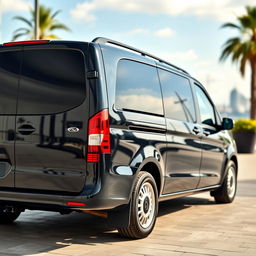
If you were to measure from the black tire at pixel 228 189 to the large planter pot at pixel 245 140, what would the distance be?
1406cm

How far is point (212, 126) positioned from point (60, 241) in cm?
340

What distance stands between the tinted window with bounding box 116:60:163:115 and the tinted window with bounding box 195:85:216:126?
1540 mm

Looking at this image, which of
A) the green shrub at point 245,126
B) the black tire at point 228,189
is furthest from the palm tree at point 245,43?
the black tire at point 228,189

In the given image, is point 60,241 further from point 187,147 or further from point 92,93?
point 187,147

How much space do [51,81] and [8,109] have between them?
0.54 metres

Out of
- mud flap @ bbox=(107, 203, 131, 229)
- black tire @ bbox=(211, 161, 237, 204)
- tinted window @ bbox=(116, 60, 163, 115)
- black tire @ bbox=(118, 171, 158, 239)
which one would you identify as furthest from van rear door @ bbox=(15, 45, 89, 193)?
black tire @ bbox=(211, 161, 237, 204)

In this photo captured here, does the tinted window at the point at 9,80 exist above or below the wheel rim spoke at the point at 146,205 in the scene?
above

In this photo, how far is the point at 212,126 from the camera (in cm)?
853

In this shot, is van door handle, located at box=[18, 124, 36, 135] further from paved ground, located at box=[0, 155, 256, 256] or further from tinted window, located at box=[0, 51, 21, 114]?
paved ground, located at box=[0, 155, 256, 256]

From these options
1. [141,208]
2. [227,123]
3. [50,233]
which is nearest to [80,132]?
[141,208]

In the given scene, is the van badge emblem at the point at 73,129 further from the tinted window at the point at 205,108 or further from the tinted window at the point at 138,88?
the tinted window at the point at 205,108

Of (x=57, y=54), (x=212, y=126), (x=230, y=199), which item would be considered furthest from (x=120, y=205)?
(x=230, y=199)

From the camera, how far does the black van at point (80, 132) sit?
5.48 m

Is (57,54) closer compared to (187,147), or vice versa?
(57,54)
